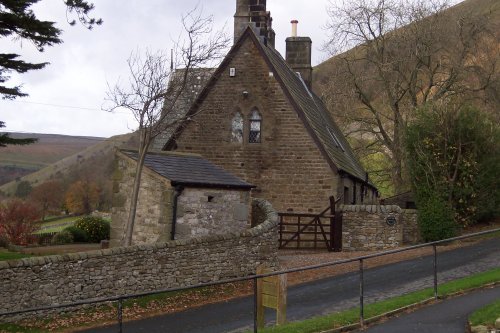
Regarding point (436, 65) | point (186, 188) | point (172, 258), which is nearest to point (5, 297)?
point (172, 258)

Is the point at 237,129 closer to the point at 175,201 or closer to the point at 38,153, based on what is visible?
the point at 175,201

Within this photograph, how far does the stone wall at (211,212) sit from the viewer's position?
2127 cm

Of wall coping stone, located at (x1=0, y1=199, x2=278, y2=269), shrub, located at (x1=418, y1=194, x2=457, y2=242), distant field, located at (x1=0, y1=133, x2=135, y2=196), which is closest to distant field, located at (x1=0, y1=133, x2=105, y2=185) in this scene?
distant field, located at (x1=0, y1=133, x2=135, y2=196)

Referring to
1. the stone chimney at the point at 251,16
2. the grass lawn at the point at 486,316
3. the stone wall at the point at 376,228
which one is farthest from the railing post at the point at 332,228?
the grass lawn at the point at 486,316

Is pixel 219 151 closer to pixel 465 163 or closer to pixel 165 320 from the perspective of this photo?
pixel 465 163

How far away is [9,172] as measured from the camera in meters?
124

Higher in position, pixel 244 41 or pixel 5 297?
pixel 244 41

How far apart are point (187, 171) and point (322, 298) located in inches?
446

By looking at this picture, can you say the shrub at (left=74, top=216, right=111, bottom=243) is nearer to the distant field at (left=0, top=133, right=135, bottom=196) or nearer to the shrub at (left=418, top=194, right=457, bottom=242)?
the shrub at (left=418, top=194, right=457, bottom=242)

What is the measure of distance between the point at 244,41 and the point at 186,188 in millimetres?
8896

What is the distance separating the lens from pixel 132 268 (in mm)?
16938

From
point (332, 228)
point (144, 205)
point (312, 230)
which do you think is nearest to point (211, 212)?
point (144, 205)

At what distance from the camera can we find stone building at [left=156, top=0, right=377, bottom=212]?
26656mm

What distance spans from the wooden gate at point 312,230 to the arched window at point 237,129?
397 cm
